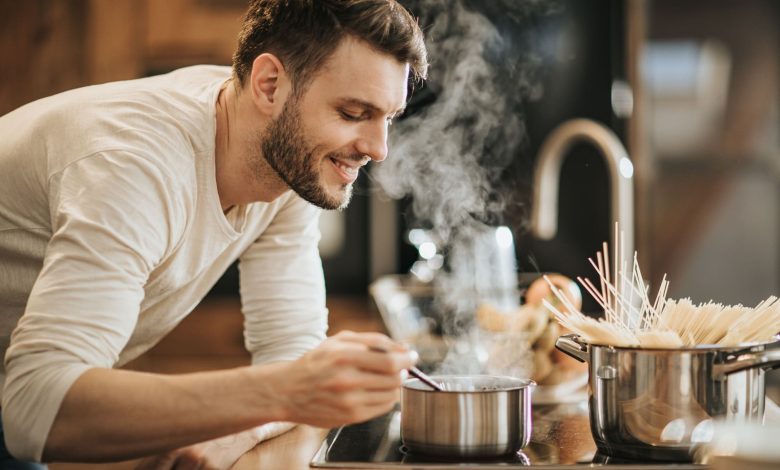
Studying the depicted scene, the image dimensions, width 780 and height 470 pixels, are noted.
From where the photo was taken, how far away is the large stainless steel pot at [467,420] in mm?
983

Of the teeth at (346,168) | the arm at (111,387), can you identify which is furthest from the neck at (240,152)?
the arm at (111,387)

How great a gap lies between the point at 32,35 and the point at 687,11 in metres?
2.53

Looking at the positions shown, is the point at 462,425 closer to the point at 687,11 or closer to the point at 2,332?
the point at 2,332

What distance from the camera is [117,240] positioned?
3.55ft

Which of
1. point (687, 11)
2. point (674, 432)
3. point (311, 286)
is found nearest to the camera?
point (674, 432)

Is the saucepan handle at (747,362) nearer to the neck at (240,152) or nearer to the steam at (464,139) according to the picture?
the neck at (240,152)

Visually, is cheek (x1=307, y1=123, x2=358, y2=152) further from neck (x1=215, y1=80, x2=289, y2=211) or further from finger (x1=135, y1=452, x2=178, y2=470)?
finger (x1=135, y1=452, x2=178, y2=470)

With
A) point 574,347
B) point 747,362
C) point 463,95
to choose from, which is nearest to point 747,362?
point 747,362

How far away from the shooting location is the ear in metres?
1.38

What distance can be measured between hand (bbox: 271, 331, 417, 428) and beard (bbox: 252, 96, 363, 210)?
1.54 ft

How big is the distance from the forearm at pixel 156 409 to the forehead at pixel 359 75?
0.50m

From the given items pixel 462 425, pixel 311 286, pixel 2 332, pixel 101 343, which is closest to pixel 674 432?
pixel 462 425

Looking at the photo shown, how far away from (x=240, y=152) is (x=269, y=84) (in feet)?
0.39

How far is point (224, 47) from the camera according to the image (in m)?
3.15
